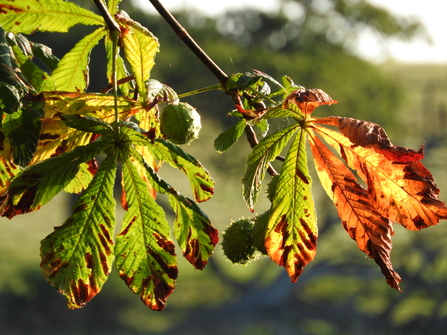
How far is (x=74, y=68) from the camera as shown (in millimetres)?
876

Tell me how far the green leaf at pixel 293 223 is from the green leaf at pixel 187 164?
0.10m

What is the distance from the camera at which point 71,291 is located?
67cm

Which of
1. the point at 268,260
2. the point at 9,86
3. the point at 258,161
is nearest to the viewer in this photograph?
the point at 9,86

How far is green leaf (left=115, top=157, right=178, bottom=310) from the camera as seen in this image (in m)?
0.68

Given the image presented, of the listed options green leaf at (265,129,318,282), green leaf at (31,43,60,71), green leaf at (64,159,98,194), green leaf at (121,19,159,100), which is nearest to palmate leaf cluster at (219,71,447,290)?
green leaf at (265,129,318,282)

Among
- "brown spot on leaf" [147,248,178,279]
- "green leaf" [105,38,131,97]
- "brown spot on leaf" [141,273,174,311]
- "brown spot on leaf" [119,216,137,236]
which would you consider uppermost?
"green leaf" [105,38,131,97]

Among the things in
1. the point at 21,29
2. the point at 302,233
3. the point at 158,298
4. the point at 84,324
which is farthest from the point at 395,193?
the point at 84,324

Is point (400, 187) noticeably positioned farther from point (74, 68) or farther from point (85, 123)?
point (74, 68)

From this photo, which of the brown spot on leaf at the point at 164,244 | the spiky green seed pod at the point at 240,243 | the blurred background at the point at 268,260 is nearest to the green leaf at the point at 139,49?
the brown spot on leaf at the point at 164,244

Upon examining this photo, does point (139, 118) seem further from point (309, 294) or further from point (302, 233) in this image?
point (309, 294)

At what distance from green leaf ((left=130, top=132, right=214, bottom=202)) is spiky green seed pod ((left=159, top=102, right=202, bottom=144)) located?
0.19 ft

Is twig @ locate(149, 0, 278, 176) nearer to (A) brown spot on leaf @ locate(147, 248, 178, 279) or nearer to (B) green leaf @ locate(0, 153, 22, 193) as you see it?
(A) brown spot on leaf @ locate(147, 248, 178, 279)

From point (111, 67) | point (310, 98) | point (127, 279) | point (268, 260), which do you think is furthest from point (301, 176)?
point (268, 260)

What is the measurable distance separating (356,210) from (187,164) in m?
0.24
